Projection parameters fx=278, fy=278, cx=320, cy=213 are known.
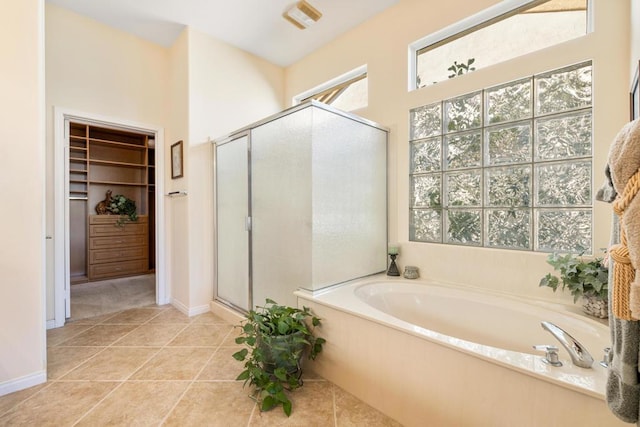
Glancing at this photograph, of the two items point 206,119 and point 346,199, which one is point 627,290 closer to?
point 346,199

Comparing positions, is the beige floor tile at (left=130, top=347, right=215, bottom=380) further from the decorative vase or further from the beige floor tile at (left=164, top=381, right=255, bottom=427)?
the decorative vase

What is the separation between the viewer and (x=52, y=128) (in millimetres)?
2551

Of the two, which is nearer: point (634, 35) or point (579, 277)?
point (634, 35)

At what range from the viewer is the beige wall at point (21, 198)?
5.31 feet

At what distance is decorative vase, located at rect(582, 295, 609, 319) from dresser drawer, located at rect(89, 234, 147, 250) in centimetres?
554

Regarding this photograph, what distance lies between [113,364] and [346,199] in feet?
6.64

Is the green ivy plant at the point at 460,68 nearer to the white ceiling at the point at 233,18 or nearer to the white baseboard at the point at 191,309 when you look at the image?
the white ceiling at the point at 233,18

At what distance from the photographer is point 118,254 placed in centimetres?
448

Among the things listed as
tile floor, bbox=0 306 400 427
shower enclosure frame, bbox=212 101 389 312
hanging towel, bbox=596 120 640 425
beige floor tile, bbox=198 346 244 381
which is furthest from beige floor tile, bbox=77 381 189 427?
hanging towel, bbox=596 120 640 425

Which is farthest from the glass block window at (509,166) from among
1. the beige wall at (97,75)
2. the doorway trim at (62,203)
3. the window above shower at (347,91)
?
the doorway trim at (62,203)

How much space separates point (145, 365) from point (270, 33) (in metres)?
3.20

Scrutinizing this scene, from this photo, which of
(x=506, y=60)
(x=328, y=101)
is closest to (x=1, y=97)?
(x=328, y=101)

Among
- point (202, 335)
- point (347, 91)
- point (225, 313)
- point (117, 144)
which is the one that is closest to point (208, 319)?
point (225, 313)

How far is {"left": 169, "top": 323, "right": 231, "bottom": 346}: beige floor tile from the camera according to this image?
7.45ft
